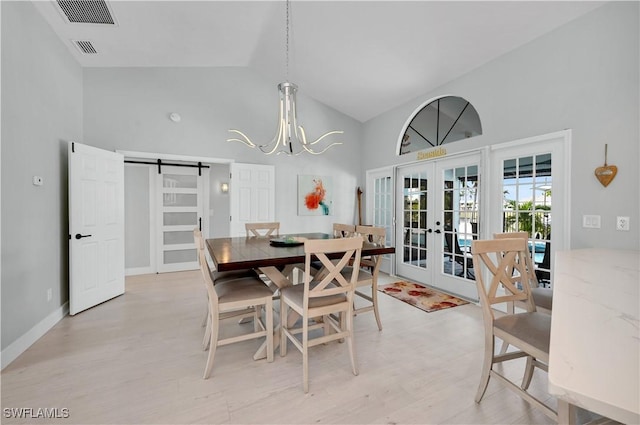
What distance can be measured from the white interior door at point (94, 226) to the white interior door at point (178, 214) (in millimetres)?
1294

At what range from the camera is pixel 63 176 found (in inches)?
127

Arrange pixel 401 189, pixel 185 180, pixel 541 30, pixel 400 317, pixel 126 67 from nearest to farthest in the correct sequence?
pixel 541 30, pixel 400 317, pixel 126 67, pixel 401 189, pixel 185 180

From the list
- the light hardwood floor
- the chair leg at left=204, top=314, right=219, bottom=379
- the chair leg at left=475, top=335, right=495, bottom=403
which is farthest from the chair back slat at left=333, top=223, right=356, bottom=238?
the chair leg at left=475, top=335, right=495, bottom=403

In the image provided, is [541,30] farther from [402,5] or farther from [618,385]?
[618,385]

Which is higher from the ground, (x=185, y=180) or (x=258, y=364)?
(x=185, y=180)

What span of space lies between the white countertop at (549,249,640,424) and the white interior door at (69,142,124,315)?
13.6 feet

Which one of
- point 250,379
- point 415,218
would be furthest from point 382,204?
point 250,379

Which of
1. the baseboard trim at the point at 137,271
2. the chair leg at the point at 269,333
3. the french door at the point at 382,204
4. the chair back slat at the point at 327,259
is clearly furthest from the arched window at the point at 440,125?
the baseboard trim at the point at 137,271

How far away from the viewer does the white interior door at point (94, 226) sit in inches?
125

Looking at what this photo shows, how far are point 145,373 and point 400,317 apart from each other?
240 cm


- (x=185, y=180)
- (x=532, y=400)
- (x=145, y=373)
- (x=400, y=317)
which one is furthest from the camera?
(x=185, y=180)

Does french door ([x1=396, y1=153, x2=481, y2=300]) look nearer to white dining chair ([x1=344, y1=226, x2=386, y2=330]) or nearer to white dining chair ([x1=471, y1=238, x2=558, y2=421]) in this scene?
white dining chair ([x1=344, y1=226, x2=386, y2=330])

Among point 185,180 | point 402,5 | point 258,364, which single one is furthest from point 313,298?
point 185,180

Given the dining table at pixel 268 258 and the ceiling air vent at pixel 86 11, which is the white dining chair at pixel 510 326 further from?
the ceiling air vent at pixel 86 11
